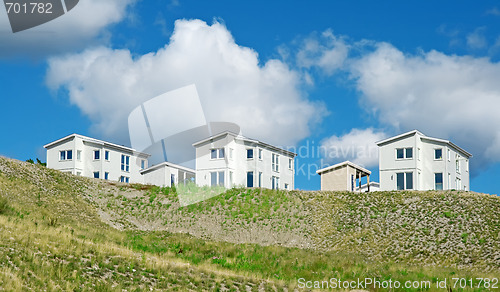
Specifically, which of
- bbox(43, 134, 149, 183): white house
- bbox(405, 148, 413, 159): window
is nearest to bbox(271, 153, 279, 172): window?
bbox(405, 148, 413, 159): window

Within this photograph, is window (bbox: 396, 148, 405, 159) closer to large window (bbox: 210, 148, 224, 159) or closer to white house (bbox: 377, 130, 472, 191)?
white house (bbox: 377, 130, 472, 191)

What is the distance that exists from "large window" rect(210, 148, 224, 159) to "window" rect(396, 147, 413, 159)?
2101cm

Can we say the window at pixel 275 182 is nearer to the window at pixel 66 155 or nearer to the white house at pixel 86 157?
the white house at pixel 86 157

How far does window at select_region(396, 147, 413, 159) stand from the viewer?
68.0 meters

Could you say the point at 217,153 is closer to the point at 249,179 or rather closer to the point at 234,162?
the point at 234,162

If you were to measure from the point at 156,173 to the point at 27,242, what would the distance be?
185 feet

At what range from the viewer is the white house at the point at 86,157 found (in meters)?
80.7

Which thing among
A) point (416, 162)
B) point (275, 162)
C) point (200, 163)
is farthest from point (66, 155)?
point (416, 162)

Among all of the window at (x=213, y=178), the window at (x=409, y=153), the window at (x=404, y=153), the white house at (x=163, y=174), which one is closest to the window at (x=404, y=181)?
the window at (x=404, y=153)

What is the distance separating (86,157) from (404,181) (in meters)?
42.6

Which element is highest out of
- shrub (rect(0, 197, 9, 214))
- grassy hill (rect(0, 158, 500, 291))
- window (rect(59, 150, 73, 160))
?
window (rect(59, 150, 73, 160))

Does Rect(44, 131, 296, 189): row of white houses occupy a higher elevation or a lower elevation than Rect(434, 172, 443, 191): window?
higher

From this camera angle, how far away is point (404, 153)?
6825 cm

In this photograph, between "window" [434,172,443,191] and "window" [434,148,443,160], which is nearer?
"window" [434,172,443,191]
